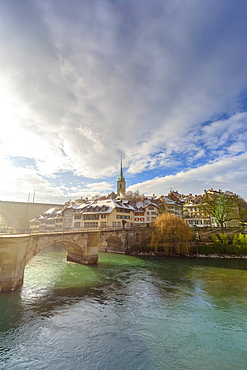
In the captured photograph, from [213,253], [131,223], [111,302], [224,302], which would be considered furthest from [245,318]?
[131,223]

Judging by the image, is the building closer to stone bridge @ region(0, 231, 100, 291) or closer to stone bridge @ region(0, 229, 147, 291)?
stone bridge @ region(0, 229, 147, 291)

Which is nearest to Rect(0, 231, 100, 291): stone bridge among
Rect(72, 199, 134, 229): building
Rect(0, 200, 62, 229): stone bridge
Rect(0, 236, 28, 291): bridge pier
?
Rect(0, 236, 28, 291): bridge pier

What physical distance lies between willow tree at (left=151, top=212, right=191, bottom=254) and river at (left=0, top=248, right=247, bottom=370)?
1499 centimetres

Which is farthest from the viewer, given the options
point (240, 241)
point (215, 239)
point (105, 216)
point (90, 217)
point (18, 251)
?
point (90, 217)

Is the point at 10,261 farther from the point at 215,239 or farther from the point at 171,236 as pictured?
the point at 215,239

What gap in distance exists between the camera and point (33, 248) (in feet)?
66.3

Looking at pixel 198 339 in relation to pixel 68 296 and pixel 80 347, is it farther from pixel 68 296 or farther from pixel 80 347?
pixel 68 296

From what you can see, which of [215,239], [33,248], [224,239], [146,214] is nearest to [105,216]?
[146,214]

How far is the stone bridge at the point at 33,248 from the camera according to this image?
16.8m

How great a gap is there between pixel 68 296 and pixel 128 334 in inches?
301

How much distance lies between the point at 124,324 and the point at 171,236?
2703 cm

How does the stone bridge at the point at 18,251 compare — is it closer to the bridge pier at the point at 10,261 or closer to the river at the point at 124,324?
the bridge pier at the point at 10,261

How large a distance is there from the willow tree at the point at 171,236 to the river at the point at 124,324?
1499cm

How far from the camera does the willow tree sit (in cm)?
3656
